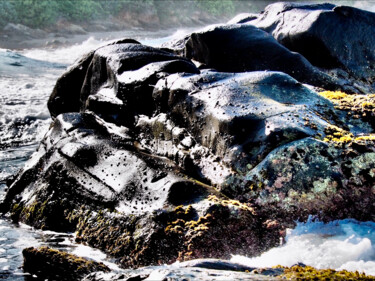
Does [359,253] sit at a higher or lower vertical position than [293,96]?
lower

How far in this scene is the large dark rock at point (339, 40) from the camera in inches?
368

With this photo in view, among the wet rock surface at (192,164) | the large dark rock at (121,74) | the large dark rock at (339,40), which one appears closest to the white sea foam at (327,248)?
the wet rock surface at (192,164)

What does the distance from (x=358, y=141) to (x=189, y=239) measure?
1.94 m

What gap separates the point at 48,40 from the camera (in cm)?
2861

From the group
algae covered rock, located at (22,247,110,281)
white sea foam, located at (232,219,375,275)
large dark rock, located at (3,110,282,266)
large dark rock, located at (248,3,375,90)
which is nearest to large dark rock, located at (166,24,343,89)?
large dark rock, located at (248,3,375,90)

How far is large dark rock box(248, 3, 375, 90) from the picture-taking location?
9344 mm

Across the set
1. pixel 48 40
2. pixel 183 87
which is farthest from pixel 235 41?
pixel 48 40

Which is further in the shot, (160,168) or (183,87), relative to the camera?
(183,87)

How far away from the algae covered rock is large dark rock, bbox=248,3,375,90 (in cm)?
753

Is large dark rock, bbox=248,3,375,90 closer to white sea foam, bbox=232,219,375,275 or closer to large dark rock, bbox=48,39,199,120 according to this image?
large dark rock, bbox=48,39,199,120

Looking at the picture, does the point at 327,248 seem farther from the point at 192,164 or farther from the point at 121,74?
the point at 121,74

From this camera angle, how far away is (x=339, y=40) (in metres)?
9.35

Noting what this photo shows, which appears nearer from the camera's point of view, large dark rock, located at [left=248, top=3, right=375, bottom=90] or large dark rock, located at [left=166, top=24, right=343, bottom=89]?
large dark rock, located at [left=166, top=24, right=343, bottom=89]

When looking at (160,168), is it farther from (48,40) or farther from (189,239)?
(48,40)
